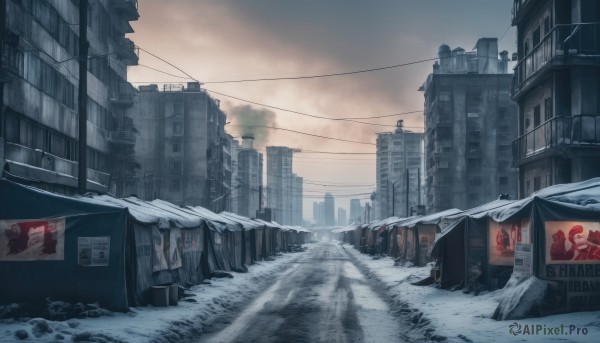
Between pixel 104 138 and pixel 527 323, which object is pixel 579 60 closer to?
pixel 527 323

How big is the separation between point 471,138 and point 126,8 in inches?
1767

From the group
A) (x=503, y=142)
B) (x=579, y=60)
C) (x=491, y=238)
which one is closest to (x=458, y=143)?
(x=503, y=142)

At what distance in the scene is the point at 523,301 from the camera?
50.4ft

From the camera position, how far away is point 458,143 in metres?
78.6

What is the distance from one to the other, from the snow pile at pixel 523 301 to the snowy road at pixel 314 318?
105 inches

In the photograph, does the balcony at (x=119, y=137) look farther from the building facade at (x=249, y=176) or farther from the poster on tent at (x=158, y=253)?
the building facade at (x=249, y=176)

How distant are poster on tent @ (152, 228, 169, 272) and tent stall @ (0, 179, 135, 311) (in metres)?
2.88

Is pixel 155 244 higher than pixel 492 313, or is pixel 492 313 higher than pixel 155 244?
pixel 155 244

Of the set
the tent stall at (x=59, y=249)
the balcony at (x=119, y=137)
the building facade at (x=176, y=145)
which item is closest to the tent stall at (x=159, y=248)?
the tent stall at (x=59, y=249)

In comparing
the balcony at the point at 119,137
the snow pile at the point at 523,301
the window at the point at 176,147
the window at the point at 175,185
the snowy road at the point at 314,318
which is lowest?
the snowy road at the point at 314,318

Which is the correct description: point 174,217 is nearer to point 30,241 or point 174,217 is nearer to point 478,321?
point 30,241

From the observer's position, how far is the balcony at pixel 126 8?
2302 inches

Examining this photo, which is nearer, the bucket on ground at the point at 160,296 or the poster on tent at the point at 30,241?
the poster on tent at the point at 30,241

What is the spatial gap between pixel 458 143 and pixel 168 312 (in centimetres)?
6631
